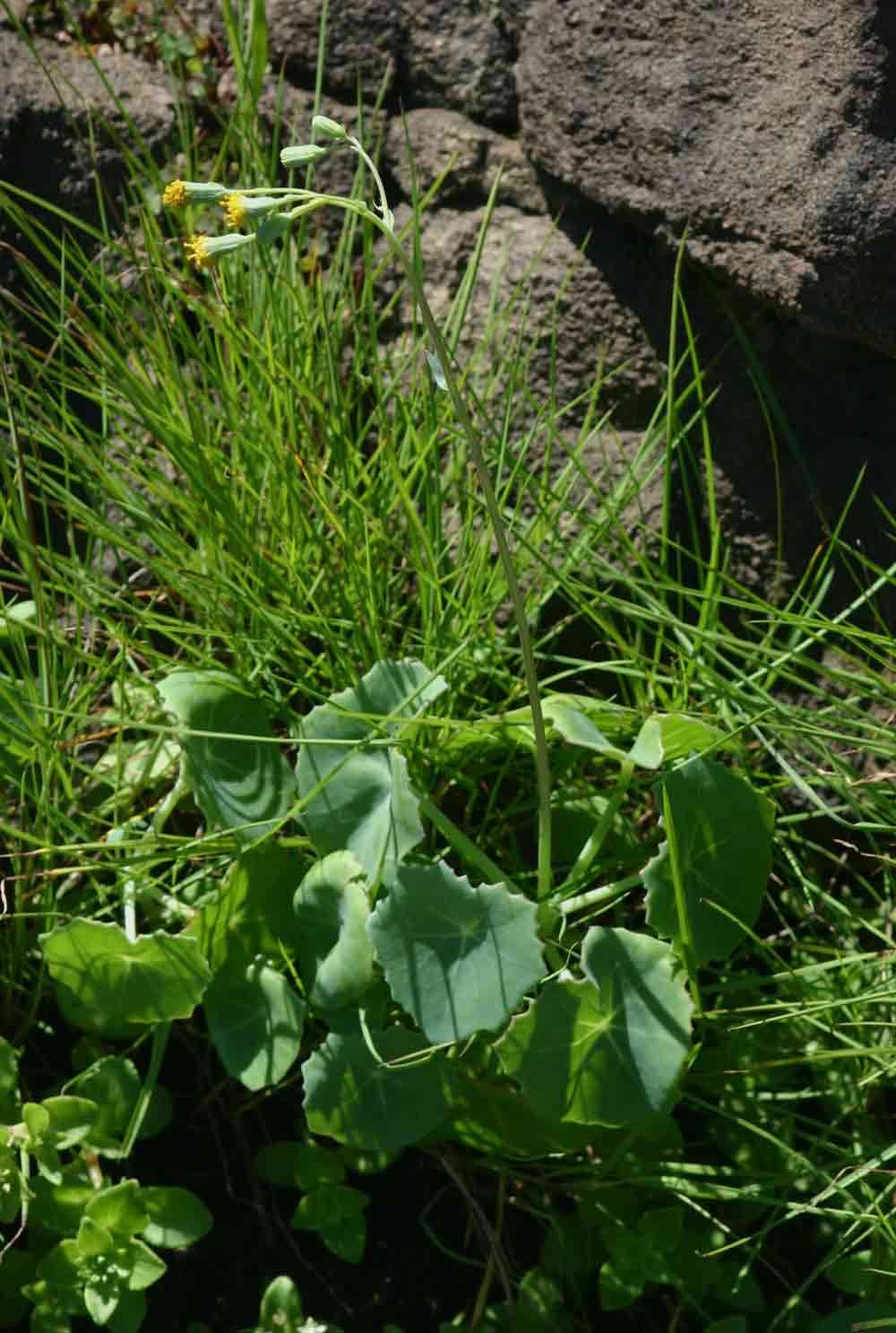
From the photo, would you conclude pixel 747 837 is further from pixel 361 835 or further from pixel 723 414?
pixel 723 414

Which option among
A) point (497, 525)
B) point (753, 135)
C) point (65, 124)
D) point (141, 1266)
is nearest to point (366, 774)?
point (497, 525)

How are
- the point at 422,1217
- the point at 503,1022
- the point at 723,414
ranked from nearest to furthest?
the point at 503,1022 → the point at 422,1217 → the point at 723,414

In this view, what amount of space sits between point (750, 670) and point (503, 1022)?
1.63 feet

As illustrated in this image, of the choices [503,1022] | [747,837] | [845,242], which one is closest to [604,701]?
[747,837]

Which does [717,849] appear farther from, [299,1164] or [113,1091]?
[113,1091]

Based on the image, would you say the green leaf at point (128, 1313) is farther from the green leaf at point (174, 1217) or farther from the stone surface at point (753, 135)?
the stone surface at point (753, 135)

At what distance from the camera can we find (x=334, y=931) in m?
1.20

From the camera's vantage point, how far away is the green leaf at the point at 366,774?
3.91 ft

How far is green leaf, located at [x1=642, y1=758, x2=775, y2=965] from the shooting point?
1198mm

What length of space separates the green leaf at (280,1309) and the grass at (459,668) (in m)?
0.18

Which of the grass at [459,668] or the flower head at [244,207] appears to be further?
the grass at [459,668]

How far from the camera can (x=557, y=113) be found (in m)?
1.54

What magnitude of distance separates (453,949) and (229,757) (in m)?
0.30

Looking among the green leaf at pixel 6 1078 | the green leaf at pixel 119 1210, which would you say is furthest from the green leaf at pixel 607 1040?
the green leaf at pixel 6 1078
